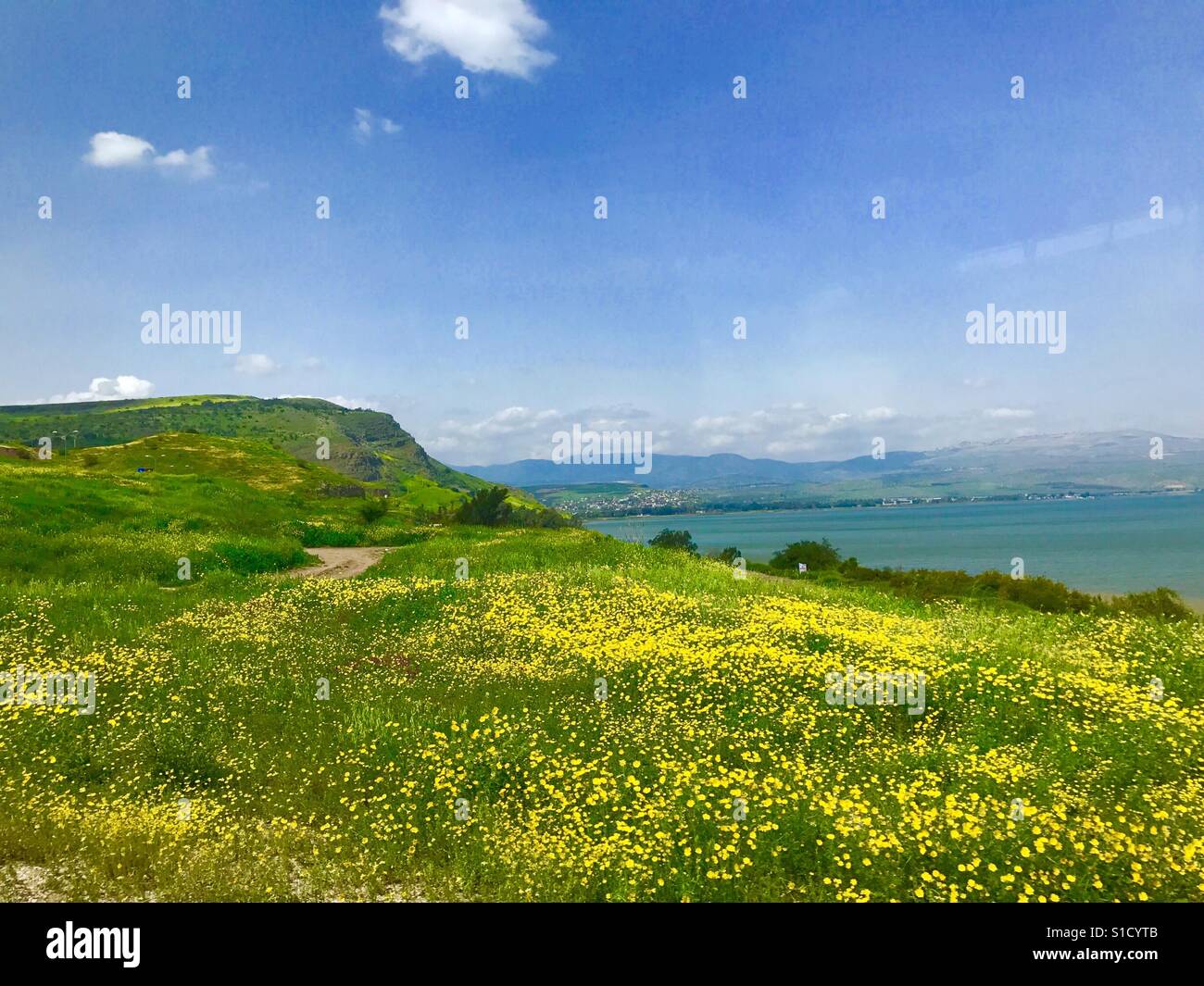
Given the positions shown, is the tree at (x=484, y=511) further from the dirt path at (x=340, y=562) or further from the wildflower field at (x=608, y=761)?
the wildflower field at (x=608, y=761)

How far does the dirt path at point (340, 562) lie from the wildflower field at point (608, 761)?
33.4 feet

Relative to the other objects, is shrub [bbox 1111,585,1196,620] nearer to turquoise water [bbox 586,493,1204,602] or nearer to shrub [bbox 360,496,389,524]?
turquoise water [bbox 586,493,1204,602]

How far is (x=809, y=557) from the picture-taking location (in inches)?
2154

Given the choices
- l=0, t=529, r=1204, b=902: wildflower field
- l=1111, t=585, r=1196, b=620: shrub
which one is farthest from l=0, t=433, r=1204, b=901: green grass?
l=1111, t=585, r=1196, b=620: shrub

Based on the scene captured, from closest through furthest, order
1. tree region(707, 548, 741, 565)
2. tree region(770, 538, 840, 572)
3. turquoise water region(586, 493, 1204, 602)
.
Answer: tree region(707, 548, 741, 565) → tree region(770, 538, 840, 572) → turquoise water region(586, 493, 1204, 602)

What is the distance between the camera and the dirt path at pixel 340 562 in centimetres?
2808

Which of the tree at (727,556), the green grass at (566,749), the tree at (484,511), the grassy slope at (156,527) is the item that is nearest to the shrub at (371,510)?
the grassy slope at (156,527)

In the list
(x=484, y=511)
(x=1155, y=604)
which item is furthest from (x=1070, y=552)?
(x=484, y=511)

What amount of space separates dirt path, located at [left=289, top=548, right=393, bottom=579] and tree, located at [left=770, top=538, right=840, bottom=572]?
32.9 meters

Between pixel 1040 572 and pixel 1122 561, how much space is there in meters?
26.6

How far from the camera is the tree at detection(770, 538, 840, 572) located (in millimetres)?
53125

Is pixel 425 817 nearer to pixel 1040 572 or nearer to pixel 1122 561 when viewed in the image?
pixel 1040 572
